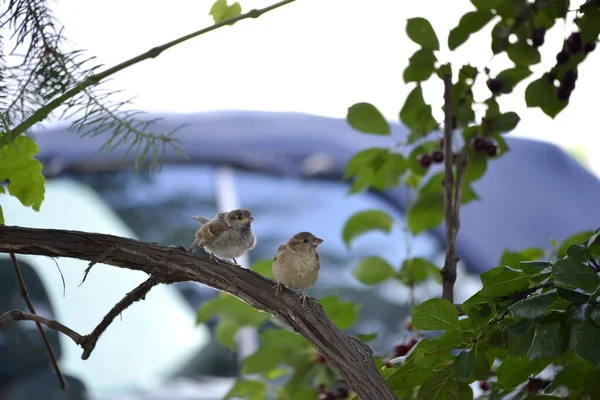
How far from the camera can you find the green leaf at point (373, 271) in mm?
934

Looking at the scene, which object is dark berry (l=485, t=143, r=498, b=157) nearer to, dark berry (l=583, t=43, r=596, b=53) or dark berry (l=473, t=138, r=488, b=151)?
dark berry (l=473, t=138, r=488, b=151)

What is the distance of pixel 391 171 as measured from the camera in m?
0.92

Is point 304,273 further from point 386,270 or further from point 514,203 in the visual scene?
point 514,203

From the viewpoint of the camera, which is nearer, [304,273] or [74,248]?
[74,248]

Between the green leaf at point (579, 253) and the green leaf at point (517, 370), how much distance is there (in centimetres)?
14

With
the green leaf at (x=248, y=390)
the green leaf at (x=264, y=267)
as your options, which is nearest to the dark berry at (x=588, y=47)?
the green leaf at (x=264, y=267)

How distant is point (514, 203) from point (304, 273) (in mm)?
1476

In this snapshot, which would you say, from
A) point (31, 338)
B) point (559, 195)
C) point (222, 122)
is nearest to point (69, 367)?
point (31, 338)

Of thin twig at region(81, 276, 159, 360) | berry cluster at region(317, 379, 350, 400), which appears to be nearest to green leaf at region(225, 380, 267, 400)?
berry cluster at region(317, 379, 350, 400)

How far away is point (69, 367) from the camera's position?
157cm

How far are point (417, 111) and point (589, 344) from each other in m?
0.38

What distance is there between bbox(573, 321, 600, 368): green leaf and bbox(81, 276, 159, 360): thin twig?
0.34m

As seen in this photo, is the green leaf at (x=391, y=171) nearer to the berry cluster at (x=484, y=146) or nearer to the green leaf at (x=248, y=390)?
the berry cluster at (x=484, y=146)

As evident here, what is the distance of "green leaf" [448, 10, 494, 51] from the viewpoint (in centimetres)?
76
